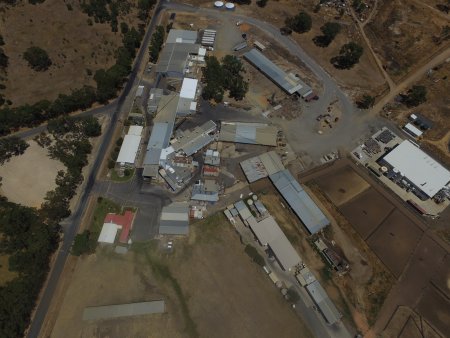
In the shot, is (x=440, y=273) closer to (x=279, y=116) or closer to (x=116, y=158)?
(x=279, y=116)

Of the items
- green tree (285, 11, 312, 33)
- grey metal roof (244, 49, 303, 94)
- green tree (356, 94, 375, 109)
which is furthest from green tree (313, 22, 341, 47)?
green tree (356, 94, 375, 109)

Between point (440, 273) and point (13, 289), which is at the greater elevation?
point (440, 273)

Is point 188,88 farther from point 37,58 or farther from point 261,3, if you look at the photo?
point 261,3

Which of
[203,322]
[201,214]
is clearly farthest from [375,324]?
[201,214]

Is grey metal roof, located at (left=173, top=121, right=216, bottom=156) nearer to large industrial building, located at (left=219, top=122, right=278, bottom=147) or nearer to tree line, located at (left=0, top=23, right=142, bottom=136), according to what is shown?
large industrial building, located at (left=219, top=122, right=278, bottom=147)

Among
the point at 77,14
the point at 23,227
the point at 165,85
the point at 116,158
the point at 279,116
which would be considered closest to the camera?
the point at 23,227

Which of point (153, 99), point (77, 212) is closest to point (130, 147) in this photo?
point (153, 99)

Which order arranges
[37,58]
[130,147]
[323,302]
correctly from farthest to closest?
[37,58] → [130,147] → [323,302]
